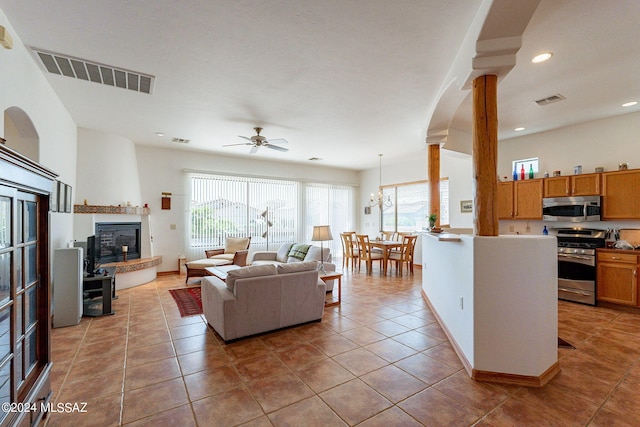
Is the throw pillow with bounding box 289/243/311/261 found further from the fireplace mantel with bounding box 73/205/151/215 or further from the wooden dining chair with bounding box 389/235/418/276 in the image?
the fireplace mantel with bounding box 73/205/151/215

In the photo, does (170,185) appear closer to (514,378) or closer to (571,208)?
(514,378)

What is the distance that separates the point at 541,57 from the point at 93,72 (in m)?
4.77

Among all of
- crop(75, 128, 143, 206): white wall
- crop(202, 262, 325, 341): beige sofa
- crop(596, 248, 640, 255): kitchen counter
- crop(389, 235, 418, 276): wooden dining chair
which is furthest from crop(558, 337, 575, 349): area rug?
crop(75, 128, 143, 206): white wall

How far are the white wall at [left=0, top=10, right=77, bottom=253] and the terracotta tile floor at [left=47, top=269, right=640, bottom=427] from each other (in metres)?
1.81

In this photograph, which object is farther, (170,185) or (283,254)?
(170,185)

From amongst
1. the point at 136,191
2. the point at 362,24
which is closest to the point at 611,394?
the point at 362,24

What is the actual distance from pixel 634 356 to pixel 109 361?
506 centimetres

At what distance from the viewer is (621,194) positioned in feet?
14.1

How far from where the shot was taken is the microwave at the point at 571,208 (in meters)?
4.50

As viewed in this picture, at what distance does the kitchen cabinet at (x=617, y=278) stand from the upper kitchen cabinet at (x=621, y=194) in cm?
62

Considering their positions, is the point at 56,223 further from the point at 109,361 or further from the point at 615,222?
the point at 615,222

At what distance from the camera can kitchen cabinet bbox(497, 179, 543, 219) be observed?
5133mm

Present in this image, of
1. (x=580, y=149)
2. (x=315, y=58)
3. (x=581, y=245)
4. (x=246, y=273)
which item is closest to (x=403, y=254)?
(x=581, y=245)

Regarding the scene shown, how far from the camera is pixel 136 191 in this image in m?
6.35
